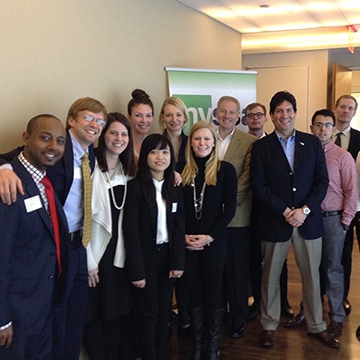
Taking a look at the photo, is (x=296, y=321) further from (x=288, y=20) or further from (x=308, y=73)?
(x=308, y=73)

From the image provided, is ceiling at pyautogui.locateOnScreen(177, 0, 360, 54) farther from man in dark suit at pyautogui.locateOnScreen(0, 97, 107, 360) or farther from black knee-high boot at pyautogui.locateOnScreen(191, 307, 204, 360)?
black knee-high boot at pyautogui.locateOnScreen(191, 307, 204, 360)

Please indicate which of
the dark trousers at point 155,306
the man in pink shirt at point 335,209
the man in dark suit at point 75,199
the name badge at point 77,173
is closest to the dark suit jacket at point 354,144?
the man in pink shirt at point 335,209

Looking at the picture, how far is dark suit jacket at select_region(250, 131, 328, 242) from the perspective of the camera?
320 cm

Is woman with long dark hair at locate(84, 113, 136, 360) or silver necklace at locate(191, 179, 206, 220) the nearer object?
woman with long dark hair at locate(84, 113, 136, 360)

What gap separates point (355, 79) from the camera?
1195cm

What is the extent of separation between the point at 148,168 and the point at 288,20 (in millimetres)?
3977

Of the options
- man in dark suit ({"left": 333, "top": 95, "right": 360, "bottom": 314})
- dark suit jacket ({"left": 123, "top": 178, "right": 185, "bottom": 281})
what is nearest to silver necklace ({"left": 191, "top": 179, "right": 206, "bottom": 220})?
dark suit jacket ({"left": 123, "top": 178, "right": 185, "bottom": 281})

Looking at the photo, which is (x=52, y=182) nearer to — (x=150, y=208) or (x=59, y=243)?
(x=59, y=243)

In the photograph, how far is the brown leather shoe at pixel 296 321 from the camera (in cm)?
370

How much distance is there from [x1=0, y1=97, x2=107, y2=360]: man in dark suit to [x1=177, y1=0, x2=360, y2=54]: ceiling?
2.84 meters

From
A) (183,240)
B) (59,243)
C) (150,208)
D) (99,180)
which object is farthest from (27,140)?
(183,240)

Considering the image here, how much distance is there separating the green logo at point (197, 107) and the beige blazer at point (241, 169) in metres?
1.21

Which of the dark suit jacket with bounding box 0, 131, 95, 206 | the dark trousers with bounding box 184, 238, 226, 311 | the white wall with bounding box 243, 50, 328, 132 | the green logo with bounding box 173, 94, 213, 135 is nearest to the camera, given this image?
the dark suit jacket with bounding box 0, 131, 95, 206

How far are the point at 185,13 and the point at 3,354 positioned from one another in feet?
13.1
